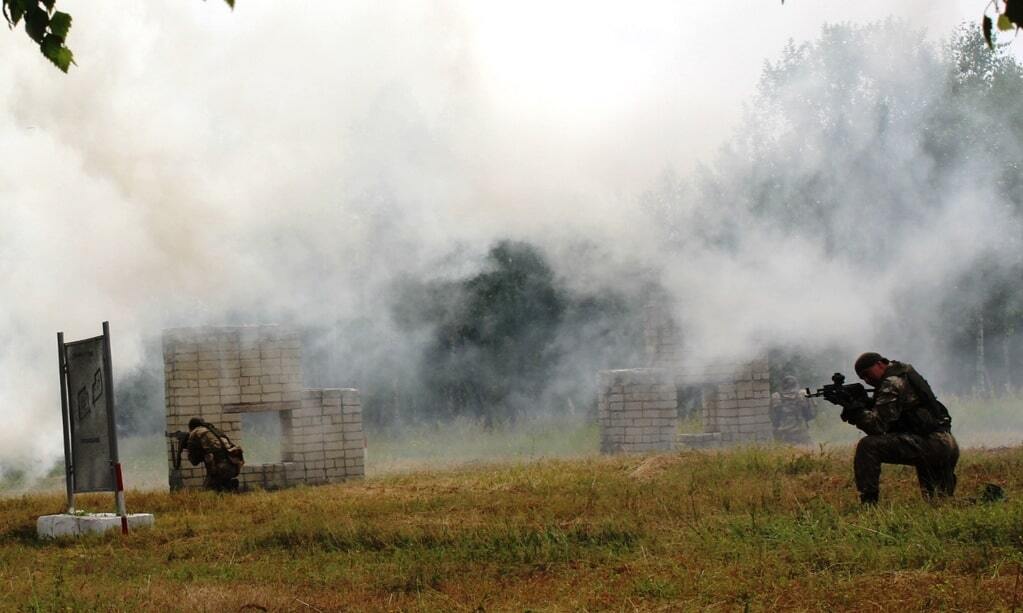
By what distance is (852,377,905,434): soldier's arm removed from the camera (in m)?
9.08

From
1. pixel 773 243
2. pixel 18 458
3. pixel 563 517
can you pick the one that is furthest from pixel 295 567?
pixel 773 243

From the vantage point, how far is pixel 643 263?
1845 centimetres

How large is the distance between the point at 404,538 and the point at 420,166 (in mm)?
9441

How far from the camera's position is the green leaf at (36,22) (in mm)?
5137

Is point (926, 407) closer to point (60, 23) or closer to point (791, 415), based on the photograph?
point (60, 23)

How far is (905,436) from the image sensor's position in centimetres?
912

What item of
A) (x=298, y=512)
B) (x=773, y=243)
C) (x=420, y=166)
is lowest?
(x=298, y=512)

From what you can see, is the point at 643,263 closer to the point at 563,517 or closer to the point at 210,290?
the point at 210,290

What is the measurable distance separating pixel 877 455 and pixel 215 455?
7.63 metres

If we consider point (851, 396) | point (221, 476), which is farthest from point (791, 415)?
point (851, 396)

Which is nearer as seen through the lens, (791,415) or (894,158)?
(791,415)

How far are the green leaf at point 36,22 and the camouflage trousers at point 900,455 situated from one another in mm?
6130

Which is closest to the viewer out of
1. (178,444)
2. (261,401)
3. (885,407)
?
(885,407)

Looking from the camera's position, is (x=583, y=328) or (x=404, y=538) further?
(x=583, y=328)
